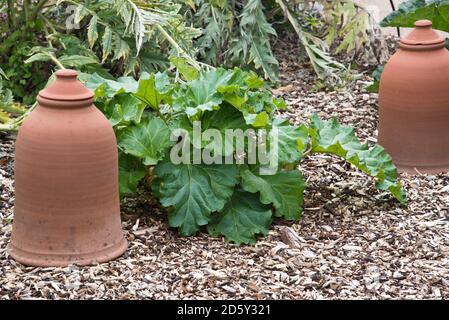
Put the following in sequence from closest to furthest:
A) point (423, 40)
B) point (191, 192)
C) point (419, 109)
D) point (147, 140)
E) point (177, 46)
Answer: point (191, 192), point (147, 140), point (419, 109), point (423, 40), point (177, 46)

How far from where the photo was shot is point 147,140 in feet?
17.7

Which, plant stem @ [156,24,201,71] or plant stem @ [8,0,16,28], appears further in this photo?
plant stem @ [8,0,16,28]

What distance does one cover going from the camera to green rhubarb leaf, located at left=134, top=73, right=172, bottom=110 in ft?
17.6

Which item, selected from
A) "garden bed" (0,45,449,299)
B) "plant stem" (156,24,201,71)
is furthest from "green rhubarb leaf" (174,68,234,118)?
"plant stem" (156,24,201,71)

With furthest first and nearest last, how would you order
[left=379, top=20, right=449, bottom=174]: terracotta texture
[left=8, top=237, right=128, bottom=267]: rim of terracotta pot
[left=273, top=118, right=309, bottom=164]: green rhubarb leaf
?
[left=379, top=20, right=449, bottom=174]: terracotta texture < [left=273, top=118, right=309, bottom=164]: green rhubarb leaf < [left=8, top=237, right=128, bottom=267]: rim of terracotta pot

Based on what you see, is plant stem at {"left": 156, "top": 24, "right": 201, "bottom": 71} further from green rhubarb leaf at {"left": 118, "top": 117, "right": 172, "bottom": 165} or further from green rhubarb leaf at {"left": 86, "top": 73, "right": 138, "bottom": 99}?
green rhubarb leaf at {"left": 118, "top": 117, "right": 172, "bottom": 165}

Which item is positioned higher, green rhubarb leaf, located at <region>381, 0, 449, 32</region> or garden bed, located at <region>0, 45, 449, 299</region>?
green rhubarb leaf, located at <region>381, 0, 449, 32</region>

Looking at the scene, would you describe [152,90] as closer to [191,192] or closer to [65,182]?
[191,192]

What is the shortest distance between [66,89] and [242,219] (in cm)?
120

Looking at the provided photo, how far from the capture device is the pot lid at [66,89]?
4930 millimetres

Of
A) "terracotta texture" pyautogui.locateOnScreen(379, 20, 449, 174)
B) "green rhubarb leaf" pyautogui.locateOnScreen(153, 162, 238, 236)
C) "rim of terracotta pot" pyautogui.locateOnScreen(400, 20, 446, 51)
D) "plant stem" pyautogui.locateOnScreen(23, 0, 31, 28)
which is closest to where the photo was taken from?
"green rhubarb leaf" pyautogui.locateOnScreen(153, 162, 238, 236)

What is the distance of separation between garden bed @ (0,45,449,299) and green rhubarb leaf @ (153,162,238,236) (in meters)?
0.12

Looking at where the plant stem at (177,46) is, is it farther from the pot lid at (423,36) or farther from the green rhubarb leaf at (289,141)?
the pot lid at (423,36)

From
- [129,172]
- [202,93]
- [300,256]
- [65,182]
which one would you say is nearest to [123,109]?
[129,172]
